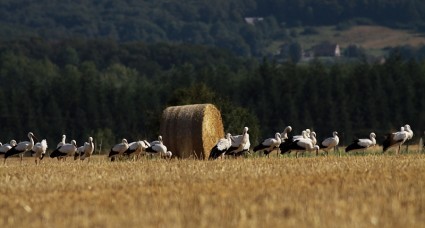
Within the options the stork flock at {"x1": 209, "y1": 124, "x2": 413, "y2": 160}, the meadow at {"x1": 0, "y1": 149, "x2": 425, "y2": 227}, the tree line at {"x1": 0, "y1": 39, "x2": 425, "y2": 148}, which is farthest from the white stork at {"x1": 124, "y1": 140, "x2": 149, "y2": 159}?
the tree line at {"x1": 0, "y1": 39, "x2": 425, "y2": 148}

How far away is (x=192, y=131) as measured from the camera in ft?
113

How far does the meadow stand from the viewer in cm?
1466

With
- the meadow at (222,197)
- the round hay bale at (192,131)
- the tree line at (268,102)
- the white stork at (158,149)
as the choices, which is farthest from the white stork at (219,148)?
the tree line at (268,102)

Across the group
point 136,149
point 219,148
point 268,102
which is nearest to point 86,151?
point 136,149

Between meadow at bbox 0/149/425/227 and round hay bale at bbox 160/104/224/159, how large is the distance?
9.85 meters

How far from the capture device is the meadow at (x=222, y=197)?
1466 cm

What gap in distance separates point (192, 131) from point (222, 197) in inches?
691

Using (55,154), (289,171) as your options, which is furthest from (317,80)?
(289,171)

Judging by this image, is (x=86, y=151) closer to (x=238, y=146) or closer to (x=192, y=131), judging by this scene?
(x=192, y=131)

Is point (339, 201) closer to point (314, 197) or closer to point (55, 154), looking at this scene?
point (314, 197)

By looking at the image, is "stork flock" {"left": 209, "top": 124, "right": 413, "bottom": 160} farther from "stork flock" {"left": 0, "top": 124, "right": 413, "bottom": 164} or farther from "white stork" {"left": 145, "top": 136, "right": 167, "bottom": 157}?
"white stork" {"left": 145, "top": 136, "right": 167, "bottom": 157}

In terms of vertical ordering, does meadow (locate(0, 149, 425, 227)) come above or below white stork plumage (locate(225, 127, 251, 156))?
above

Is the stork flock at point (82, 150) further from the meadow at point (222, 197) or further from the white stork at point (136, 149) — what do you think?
the meadow at point (222, 197)

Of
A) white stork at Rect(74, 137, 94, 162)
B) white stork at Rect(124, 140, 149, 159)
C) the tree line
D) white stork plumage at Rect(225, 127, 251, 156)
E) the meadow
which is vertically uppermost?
the meadow
